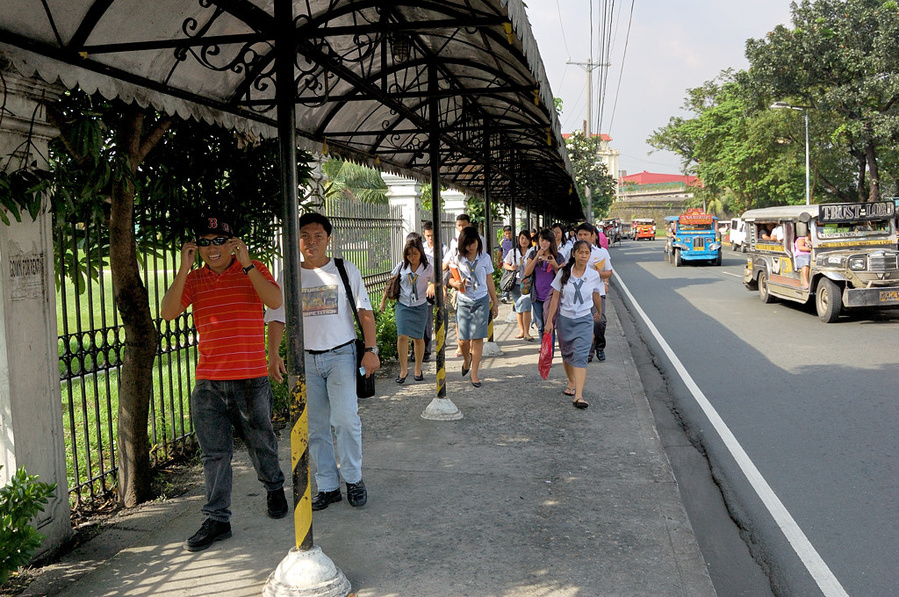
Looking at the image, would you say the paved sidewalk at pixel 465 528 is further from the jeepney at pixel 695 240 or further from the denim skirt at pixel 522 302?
the jeepney at pixel 695 240

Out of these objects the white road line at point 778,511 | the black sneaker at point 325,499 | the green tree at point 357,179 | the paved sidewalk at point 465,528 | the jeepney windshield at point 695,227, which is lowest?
the white road line at point 778,511

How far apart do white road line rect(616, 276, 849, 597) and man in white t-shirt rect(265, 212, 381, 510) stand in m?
2.71

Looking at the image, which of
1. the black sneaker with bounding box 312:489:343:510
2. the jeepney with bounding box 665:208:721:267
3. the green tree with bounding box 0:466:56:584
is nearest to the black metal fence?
the green tree with bounding box 0:466:56:584

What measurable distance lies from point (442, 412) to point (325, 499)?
7.73ft

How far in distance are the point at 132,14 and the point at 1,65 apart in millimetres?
1079

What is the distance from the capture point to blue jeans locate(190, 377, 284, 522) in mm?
4516

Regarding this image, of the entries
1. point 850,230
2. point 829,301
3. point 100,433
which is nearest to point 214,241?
point 100,433

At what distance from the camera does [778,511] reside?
534 centimetres

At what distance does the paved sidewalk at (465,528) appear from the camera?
4.02 meters

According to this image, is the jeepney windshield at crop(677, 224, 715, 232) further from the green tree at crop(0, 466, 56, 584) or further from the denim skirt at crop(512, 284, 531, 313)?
the green tree at crop(0, 466, 56, 584)

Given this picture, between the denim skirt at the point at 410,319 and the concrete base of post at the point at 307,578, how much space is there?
537 centimetres

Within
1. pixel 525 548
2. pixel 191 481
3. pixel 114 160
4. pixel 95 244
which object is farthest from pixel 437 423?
pixel 114 160

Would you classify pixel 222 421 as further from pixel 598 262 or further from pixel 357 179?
pixel 357 179

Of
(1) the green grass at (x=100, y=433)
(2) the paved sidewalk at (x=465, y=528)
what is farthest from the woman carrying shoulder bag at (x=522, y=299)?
(1) the green grass at (x=100, y=433)
